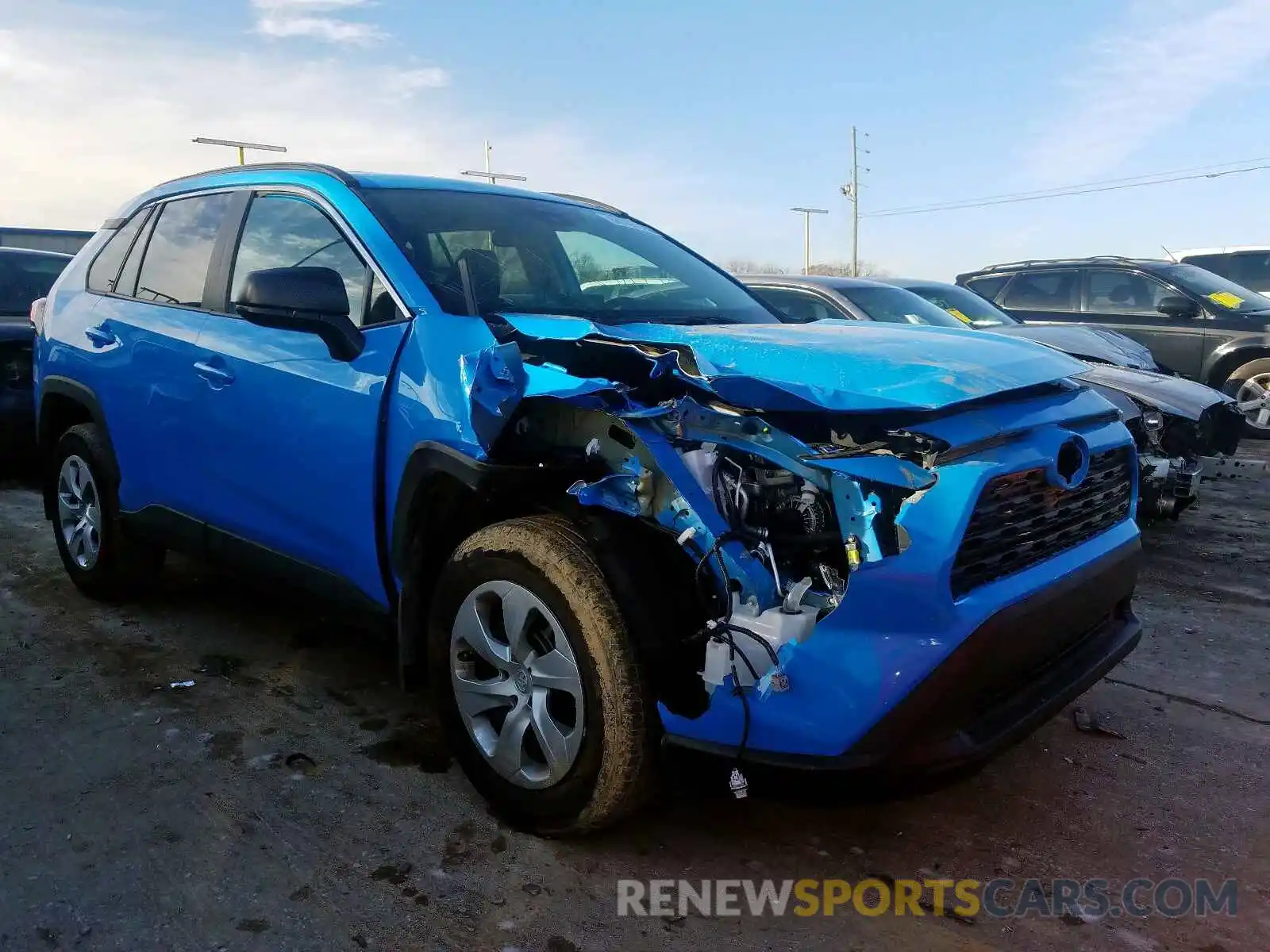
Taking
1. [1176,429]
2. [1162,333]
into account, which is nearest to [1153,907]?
[1176,429]

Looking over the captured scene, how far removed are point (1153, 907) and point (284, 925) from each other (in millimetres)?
2007

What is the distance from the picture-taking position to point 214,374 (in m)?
3.46

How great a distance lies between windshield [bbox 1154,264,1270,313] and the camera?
960 cm

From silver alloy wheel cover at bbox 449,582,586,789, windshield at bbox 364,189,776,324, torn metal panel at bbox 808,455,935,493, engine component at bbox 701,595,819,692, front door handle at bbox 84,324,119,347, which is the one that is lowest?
silver alloy wheel cover at bbox 449,582,586,789

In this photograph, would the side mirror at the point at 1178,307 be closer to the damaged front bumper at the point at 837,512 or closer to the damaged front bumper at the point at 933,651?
the damaged front bumper at the point at 837,512

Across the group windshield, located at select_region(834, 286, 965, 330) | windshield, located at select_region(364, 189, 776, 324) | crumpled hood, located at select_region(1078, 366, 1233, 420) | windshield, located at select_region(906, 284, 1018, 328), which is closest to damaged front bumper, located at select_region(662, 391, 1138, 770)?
windshield, located at select_region(364, 189, 776, 324)

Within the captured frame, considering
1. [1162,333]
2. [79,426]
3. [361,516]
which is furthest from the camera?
[1162,333]

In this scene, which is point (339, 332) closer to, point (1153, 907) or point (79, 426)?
point (79, 426)

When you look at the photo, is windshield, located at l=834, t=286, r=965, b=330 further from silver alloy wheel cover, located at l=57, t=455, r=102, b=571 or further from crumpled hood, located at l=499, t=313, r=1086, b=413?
silver alloy wheel cover, located at l=57, t=455, r=102, b=571

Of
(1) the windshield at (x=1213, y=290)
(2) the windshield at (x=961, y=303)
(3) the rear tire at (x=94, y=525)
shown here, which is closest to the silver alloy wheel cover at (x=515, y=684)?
(3) the rear tire at (x=94, y=525)

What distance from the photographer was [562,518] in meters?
2.51

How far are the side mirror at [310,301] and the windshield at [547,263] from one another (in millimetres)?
261

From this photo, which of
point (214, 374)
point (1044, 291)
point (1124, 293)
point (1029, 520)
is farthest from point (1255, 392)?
point (214, 374)

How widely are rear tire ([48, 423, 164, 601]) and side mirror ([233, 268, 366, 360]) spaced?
1.61 meters
